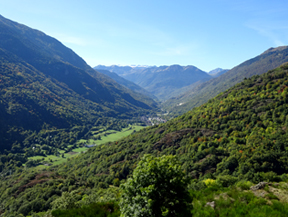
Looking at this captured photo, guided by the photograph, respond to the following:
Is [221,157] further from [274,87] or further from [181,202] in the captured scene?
[274,87]

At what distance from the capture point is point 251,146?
67312 millimetres

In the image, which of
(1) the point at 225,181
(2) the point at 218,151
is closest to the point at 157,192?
(1) the point at 225,181

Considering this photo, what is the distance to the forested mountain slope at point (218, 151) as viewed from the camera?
2249 inches

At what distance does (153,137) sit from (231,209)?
395 ft

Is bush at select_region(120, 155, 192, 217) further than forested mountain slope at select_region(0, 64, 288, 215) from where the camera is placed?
No

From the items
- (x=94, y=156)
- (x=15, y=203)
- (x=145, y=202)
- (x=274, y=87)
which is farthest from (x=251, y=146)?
(x=94, y=156)

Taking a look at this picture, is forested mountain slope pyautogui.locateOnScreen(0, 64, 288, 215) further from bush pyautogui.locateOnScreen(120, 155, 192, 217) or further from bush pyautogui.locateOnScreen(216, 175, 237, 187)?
bush pyautogui.locateOnScreen(120, 155, 192, 217)

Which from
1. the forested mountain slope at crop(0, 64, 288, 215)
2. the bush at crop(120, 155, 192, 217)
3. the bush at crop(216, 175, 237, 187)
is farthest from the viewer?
the forested mountain slope at crop(0, 64, 288, 215)

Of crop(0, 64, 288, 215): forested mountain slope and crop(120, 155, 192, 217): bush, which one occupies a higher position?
crop(120, 155, 192, 217): bush

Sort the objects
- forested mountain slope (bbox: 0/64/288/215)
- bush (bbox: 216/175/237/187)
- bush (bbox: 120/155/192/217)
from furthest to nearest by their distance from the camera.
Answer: forested mountain slope (bbox: 0/64/288/215) < bush (bbox: 216/175/237/187) < bush (bbox: 120/155/192/217)

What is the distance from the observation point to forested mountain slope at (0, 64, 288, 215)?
57.1m

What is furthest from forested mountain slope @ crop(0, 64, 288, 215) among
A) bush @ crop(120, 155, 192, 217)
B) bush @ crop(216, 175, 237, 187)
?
bush @ crop(120, 155, 192, 217)

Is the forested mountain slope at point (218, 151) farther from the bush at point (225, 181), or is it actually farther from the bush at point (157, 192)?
the bush at point (157, 192)

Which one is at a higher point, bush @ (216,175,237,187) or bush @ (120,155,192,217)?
bush @ (120,155,192,217)
